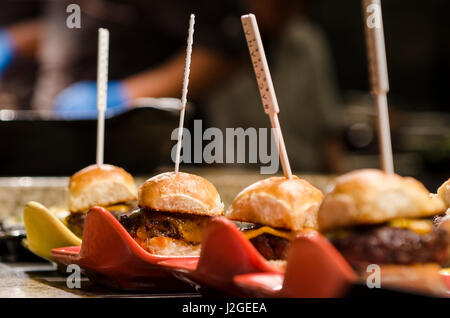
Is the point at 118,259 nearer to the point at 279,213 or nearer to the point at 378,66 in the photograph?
the point at 279,213

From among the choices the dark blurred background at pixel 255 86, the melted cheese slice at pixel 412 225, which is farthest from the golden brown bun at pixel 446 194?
the dark blurred background at pixel 255 86

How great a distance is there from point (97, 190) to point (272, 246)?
2.84ft

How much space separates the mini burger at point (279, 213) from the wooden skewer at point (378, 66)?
0.36 m

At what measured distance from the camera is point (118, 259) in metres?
1.88

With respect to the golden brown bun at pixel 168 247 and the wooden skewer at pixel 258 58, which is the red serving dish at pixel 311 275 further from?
the golden brown bun at pixel 168 247

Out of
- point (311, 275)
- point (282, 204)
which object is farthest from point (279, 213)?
point (311, 275)

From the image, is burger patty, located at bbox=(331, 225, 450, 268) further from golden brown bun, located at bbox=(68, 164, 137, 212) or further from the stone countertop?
golden brown bun, located at bbox=(68, 164, 137, 212)

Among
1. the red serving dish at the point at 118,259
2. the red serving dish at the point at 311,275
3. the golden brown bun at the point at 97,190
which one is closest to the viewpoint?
the red serving dish at the point at 311,275

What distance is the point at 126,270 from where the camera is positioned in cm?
189

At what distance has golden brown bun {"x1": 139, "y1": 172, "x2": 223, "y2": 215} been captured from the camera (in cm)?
200

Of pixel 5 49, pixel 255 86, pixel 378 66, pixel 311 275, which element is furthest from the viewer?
pixel 255 86

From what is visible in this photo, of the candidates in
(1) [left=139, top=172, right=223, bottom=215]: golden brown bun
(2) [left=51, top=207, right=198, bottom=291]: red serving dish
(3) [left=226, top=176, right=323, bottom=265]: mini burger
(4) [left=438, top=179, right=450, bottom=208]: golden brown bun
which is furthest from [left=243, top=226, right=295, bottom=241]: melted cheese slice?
(4) [left=438, top=179, right=450, bottom=208]: golden brown bun

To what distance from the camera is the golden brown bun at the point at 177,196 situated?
6.55 feet

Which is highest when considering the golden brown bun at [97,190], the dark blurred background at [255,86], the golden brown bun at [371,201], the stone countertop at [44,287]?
the dark blurred background at [255,86]
